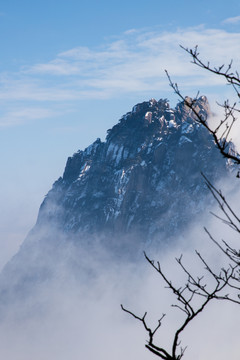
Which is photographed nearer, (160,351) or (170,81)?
(160,351)

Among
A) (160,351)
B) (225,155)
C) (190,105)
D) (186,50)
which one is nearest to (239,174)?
(225,155)

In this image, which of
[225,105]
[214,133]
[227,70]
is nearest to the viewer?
[214,133]

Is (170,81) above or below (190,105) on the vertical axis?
above

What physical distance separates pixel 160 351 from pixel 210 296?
147 centimetres

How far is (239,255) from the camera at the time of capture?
9.05 meters

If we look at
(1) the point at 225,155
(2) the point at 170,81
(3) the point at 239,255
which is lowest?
(3) the point at 239,255

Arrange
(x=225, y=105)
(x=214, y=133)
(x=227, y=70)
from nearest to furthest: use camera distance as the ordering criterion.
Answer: (x=214, y=133) < (x=225, y=105) < (x=227, y=70)

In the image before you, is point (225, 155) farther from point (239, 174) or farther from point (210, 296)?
point (210, 296)

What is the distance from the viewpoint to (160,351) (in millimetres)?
7961

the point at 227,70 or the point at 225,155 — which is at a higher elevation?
the point at 227,70

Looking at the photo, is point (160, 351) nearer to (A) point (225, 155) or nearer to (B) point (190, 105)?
(A) point (225, 155)

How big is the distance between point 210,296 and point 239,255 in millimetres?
978

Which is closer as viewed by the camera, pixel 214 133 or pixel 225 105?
pixel 214 133

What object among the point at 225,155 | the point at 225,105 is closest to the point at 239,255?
the point at 225,155
